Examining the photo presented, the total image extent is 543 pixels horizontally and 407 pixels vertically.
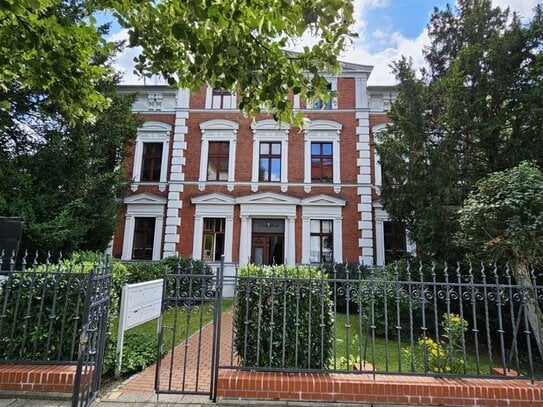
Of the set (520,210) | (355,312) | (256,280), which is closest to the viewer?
(256,280)

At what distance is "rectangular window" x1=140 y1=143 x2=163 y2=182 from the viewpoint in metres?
16.2

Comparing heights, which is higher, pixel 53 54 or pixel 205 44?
A: pixel 53 54

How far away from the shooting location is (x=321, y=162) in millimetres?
15656

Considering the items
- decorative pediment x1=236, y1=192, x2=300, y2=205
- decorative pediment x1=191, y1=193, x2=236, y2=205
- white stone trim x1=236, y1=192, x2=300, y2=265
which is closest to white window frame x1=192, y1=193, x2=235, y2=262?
decorative pediment x1=191, y1=193, x2=236, y2=205

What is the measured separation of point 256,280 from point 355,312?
8186 millimetres

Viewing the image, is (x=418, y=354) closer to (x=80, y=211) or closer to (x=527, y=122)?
(x=527, y=122)

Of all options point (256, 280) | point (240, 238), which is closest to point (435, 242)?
point (256, 280)

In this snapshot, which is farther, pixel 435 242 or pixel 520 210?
pixel 435 242

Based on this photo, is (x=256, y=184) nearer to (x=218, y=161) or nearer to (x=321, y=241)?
(x=218, y=161)

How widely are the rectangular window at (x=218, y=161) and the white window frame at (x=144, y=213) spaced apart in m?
2.59

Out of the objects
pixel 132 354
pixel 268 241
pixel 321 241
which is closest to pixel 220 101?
pixel 268 241

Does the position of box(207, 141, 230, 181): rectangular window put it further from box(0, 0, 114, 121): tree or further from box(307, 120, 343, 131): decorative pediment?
box(0, 0, 114, 121): tree

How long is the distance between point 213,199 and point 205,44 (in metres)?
11.7

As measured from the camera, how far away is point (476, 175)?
27.8ft
